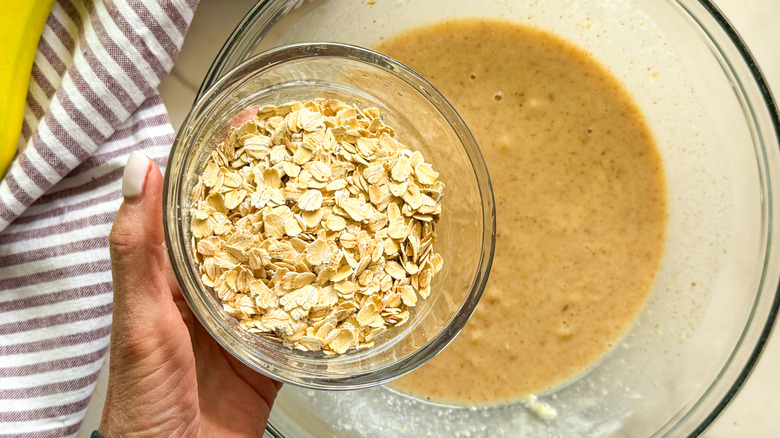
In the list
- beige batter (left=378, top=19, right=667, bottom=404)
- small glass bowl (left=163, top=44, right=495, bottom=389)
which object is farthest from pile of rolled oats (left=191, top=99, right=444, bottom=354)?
beige batter (left=378, top=19, right=667, bottom=404)

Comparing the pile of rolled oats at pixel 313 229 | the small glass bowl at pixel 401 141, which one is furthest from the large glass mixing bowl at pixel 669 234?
the pile of rolled oats at pixel 313 229

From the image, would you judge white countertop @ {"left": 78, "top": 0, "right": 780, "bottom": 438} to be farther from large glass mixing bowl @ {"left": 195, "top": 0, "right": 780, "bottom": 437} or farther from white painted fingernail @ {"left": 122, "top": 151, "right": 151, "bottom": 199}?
white painted fingernail @ {"left": 122, "top": 151, "right": 151, "bottom": 199}

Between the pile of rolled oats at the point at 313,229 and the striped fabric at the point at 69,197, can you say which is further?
the striped fabric at the point at 69,197

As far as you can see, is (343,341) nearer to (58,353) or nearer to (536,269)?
(536,269)

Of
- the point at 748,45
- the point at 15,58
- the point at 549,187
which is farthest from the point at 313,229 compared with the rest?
the point at 748,45

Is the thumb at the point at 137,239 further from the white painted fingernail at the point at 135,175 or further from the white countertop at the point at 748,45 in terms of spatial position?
the white countertop at the point at 748,45

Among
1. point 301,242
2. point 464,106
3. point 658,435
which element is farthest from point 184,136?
point 658,435

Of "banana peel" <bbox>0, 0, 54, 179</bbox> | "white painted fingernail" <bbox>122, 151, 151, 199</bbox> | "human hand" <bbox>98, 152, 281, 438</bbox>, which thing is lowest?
"human hand" <bbox>98, 152, 281, 438</bbox>
